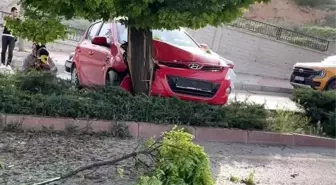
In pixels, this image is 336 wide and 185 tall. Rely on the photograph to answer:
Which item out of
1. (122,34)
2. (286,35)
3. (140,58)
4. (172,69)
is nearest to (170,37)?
(122,34)

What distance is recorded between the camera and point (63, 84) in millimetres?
7984

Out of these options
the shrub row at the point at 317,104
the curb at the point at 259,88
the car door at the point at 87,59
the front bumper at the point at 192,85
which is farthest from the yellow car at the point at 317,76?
the front bumper at the point at 192,85

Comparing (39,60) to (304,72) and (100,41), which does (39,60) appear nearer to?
(100,41)

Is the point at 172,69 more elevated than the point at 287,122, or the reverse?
the point at 172,69

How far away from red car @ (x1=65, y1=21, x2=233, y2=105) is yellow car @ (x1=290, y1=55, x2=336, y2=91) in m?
8.01

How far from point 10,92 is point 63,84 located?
1.19 meters

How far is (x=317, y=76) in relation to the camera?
16.6m

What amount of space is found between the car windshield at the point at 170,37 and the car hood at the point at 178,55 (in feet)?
1.65

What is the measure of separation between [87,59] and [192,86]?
2.45 m

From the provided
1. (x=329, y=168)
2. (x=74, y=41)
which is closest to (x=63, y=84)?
(x=329, y=168)

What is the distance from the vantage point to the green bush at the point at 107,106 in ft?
22.0

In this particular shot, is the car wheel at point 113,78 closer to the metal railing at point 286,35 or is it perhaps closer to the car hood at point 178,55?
the car hood at point 178,55

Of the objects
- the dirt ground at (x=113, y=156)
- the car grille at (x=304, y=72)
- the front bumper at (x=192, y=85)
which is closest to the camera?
the dirt ground at (x=113, y=156)

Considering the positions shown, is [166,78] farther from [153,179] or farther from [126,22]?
[153,179]
